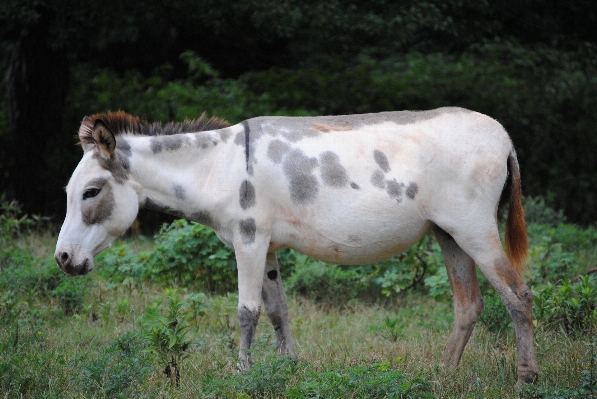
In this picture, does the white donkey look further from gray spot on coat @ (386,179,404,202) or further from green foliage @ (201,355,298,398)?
green foliage @ (201,355,298,398)

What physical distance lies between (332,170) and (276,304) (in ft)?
3.50

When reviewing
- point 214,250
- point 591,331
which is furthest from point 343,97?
point 591,331

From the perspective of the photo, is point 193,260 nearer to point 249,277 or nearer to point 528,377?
point 249,277

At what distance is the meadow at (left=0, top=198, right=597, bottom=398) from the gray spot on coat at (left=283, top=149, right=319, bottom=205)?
108 cm

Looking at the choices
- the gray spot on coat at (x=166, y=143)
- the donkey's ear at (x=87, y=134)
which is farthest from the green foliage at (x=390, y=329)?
the donkey's ear at (x=87, y=134)

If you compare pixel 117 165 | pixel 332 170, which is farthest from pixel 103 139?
pixel 332 170

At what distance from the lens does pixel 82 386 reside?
4270 mm

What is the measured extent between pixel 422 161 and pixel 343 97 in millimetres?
6691

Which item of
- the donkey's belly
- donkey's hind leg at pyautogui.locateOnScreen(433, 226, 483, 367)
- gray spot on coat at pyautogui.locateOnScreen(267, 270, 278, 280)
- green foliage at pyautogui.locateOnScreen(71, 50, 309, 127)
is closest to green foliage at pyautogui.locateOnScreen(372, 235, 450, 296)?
donkey's hind leg at pyautogui.locateOnScreen(433, 226, 483, 367)

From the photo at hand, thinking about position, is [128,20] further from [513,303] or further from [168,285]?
[513,303]

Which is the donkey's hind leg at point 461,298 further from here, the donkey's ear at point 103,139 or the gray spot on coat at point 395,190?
the donkey's ear at point 103,139

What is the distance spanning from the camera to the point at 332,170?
4.61 meters

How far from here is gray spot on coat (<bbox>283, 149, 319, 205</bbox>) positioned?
4.59 metres

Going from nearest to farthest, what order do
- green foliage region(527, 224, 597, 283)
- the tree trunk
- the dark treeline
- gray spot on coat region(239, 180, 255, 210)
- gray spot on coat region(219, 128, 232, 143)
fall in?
gray spot on coat region(239, 180, 255, 210) → gray spot on coat region(219, 128, 232, 143) → green foliage region(527, 224, 597, 283) → the dark treeline → the tree trunk
